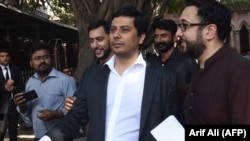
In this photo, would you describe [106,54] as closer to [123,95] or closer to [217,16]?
[123,95]

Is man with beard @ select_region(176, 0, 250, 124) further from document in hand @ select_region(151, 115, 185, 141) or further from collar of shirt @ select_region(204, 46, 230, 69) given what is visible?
document in hand @ select_region(151, 115, 185, 141)

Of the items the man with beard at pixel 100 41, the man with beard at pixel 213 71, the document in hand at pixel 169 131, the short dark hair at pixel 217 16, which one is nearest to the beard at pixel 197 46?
the man with beard at pixel 213 71

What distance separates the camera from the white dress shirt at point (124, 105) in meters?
2.88

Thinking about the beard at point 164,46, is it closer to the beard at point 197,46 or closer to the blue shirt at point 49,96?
the blue shirt at point 49,96

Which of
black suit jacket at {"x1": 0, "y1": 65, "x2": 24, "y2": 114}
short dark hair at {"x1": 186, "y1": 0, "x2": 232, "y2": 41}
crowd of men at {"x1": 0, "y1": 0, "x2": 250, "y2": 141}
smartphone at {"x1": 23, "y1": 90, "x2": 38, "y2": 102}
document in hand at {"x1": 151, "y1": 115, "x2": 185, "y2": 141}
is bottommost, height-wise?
black suit jacket at {"x1": 0, "y1": 65, "x2": 24, "y2": 114}

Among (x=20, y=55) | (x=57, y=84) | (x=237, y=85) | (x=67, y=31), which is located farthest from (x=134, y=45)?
(x=67, y=31)

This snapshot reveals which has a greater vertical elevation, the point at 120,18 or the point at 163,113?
the point at 120,18

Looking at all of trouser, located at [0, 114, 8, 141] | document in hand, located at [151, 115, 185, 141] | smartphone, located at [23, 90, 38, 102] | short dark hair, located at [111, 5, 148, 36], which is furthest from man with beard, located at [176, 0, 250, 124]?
trouser, located at [0, 114, 8, 141]

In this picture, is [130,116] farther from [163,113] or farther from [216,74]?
[216,74]

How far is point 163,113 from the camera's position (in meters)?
2.90

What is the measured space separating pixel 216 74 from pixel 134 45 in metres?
0.67

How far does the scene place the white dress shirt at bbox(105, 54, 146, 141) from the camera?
2883 millimetres

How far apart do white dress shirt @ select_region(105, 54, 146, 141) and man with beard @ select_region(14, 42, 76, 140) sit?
130cm

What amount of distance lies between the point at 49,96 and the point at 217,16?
1.99 meters
